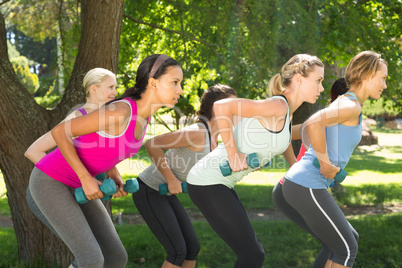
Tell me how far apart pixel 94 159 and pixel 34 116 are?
201 cm

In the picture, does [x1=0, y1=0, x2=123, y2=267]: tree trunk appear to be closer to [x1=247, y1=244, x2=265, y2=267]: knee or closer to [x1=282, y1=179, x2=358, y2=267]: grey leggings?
[x1=247, y1=244, x2=265, y2=267]: knee

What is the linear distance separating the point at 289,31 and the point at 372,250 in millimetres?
2734

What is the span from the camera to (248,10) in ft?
18.5

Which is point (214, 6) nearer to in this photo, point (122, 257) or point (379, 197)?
point (122, 257)

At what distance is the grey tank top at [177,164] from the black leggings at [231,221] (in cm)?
60

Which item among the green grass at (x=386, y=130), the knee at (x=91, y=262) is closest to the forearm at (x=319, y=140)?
the knee at (x=91, y=262)

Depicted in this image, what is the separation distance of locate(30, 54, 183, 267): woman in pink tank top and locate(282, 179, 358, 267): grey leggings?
1077mm

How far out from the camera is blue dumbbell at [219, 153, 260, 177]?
3.00m

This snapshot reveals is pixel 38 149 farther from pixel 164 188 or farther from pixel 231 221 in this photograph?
pixel 231 221

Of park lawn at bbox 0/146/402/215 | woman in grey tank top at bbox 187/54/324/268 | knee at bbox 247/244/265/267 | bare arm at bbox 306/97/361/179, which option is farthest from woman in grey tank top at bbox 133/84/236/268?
park lawn at bbox 0/146/402/215

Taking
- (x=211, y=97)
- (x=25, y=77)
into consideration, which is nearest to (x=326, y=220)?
(x=211, y=97)

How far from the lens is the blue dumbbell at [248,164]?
2998 millimetres

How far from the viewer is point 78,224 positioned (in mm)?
2979

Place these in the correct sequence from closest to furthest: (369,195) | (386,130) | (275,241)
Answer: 1. (275,241)
2. (369,195)
3. (386,130)
